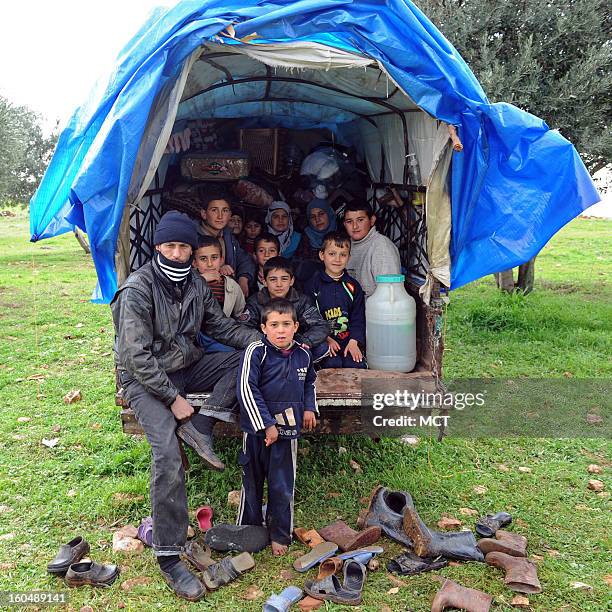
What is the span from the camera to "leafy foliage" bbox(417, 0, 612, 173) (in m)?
8.67

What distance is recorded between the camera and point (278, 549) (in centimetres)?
413

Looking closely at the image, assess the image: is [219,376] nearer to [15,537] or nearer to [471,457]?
[15,537]

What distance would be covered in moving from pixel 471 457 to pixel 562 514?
1.04 meters

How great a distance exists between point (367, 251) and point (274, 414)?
7.29 feet

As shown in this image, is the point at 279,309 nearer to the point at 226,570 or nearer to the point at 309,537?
the point at 309,537

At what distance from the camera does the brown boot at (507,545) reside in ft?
13.1

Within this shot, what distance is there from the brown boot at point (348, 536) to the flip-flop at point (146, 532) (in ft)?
3.61

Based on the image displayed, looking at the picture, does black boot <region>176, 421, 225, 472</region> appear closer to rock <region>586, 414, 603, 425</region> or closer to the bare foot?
the bare foot

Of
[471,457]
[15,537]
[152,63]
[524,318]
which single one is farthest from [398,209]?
[15,537]

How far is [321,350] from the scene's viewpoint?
5.06 metres

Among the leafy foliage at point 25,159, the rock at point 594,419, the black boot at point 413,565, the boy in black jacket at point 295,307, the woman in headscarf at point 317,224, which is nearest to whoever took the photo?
the black boot at point 413,565

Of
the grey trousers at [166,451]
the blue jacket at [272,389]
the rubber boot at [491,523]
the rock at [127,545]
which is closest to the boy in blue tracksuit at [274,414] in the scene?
the blue jacket at [272,389]

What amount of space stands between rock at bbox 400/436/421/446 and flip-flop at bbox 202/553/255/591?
85.4 inches
